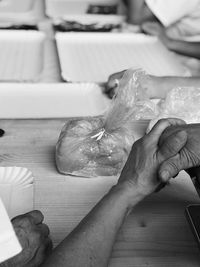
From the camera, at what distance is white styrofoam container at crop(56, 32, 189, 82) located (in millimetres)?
1285

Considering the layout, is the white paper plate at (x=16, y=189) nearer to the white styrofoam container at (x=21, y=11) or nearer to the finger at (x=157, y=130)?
the finger at (x=157, y=130)

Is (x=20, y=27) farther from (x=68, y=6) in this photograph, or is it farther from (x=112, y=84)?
(x=112, y=84)

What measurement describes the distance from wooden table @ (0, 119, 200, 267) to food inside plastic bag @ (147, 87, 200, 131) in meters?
0.18

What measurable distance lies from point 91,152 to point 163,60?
71 centimetres

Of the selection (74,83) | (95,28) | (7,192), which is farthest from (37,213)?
(95,28)

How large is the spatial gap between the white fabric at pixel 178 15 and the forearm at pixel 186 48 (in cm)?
18

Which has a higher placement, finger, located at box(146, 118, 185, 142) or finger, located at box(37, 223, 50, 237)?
finger, located at box(146, 118, 185, 142)

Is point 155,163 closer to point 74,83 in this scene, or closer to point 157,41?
point 74,83

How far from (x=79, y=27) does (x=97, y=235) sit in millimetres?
1136

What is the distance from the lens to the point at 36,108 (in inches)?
41.9

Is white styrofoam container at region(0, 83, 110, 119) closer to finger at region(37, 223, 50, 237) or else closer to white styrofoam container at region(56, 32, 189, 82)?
white styrofoam container at region(56, 32, 189, 82)

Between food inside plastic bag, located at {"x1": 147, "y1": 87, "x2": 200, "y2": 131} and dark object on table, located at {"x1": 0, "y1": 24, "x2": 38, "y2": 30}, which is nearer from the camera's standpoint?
food inside plastic bag, located at {"x1": 147, "y1": 87, "x2": 200, "y2": 131}

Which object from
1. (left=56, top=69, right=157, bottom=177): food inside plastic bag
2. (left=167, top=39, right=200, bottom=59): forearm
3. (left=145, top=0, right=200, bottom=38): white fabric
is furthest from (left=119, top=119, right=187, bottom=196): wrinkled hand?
(left=145, top=0, right=200, bottom=38): white fabric

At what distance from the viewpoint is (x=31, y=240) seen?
0.61 m
